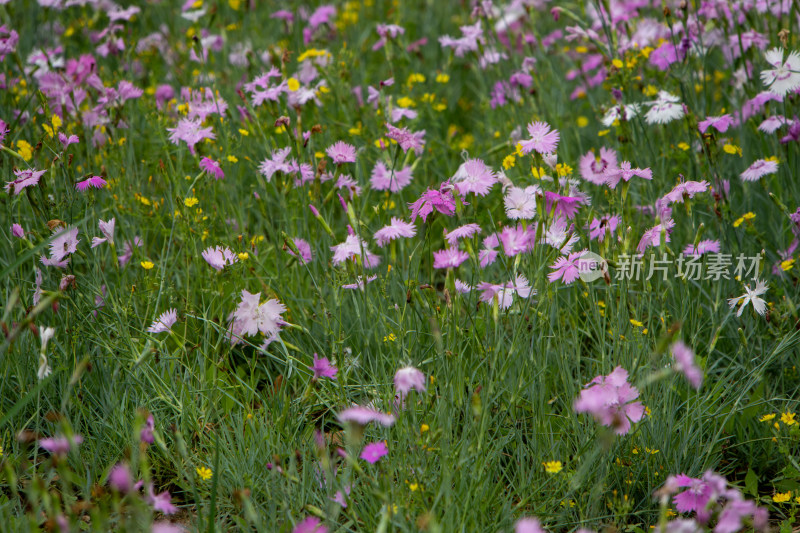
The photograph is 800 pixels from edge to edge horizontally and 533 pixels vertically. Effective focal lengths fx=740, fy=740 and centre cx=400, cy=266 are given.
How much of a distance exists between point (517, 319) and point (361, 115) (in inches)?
61.4

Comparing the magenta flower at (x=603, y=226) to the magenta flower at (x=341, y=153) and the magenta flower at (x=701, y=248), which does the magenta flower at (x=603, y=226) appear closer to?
the magenta flower at (x=701, y=248)

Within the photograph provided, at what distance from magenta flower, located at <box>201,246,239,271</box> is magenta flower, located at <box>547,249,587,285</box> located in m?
0.89

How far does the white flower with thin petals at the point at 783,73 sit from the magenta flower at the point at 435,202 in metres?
1.20

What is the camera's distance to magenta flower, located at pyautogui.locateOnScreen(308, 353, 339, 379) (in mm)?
1760

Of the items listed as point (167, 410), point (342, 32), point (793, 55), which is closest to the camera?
point (167, 410)

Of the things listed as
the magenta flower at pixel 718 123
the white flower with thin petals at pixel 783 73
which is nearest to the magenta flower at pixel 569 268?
the magenta flower at pixel 718 123

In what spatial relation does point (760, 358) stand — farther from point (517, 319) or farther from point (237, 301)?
point (237, 301)

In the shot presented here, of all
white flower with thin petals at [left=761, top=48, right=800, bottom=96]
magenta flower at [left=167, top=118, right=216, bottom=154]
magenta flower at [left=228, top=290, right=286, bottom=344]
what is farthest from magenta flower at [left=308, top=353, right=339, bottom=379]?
white flower with thin petals at [left=761, top=48, right=800, bottom=96]

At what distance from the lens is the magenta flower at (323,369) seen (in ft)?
5.77

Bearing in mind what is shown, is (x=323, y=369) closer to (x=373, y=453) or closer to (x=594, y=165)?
(x=373, y=453)

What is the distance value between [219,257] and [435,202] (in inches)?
25.1

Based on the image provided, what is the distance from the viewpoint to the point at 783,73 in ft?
7.72

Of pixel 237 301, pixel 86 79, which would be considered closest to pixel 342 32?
Answer: pixel 86 79

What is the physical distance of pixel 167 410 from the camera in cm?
201
